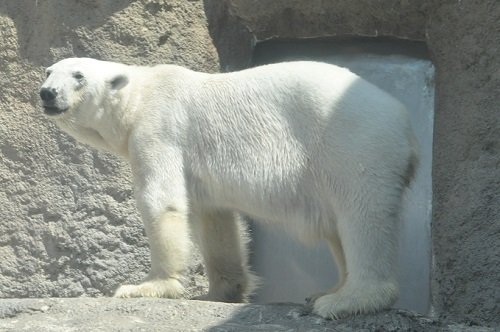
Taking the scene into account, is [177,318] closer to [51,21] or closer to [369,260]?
[369,260]

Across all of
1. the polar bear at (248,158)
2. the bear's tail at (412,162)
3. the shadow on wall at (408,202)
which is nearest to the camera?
the polar bear at (248,158)

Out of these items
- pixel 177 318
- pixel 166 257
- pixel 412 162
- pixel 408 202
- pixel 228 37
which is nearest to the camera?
pixel 177 318

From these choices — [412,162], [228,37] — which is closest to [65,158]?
[228,37]

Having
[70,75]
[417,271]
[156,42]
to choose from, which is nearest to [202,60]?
[156,42]

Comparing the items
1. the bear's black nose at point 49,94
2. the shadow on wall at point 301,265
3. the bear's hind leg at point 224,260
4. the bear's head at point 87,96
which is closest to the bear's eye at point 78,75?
the bear's head at point 87,96

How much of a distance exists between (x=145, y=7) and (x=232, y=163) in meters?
1.55

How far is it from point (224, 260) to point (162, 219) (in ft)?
1.68

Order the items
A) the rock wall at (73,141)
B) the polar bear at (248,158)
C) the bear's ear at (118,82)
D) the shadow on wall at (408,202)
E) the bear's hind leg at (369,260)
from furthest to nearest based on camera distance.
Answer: the rock wall at (73,141), the shadow on wall at (408,202), the bear's ear at (118,82), the polar bear at (248,158), the bear's hind leg at (369,260)

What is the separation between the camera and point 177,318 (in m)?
4.60

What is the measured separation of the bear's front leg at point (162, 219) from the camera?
16.6 feet

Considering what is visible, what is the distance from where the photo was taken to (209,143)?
520 cm

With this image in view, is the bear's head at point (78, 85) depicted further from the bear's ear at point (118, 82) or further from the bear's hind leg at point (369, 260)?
the bear's hind leg at point (369, 260)

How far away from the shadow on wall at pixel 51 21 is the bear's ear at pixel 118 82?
0.94 m

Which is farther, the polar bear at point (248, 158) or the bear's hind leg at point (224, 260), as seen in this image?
the bear's hind leg at point (224, 260)
